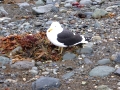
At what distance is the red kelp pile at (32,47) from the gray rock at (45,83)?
3.54ft

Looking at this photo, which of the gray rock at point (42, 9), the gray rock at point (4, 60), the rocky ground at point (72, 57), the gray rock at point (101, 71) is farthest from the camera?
the gray rock at point (42, 9)

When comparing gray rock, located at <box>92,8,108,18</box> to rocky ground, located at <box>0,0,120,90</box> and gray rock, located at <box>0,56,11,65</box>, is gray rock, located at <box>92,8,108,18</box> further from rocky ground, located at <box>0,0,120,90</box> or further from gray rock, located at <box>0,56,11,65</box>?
gray rock, located at <box>0,56,11,65</box>

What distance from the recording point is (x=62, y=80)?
6.14m

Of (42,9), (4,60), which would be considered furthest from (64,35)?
(42,9)

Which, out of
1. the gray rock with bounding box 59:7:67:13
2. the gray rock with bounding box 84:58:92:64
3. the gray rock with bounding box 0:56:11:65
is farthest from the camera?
the gray rock with bounding box 59:7:67:13

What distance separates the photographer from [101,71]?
6.28 m

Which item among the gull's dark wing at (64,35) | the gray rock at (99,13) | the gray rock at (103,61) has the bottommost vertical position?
the gray rock at (103,61)

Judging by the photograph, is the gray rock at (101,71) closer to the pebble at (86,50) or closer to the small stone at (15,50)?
the pebble at (86,50)

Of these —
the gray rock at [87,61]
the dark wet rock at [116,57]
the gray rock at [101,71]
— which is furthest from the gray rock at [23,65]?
the dark wet rock at [116,57]

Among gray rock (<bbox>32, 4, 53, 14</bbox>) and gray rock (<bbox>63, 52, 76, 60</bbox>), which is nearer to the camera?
gray rock (<bbox>63, 52, 76, 60</bbox>)

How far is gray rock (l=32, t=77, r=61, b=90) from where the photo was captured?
579 centimetres

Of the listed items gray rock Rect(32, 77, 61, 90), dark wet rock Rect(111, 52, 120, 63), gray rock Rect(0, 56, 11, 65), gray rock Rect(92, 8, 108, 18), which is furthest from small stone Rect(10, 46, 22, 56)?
gray rock Rect(92, 8, 108, 18)

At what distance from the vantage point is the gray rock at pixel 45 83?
19.0 ft

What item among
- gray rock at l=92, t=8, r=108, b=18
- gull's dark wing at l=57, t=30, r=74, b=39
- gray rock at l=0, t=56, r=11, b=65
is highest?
gull's dark wing at l=57, t=30, r=74, b=39
